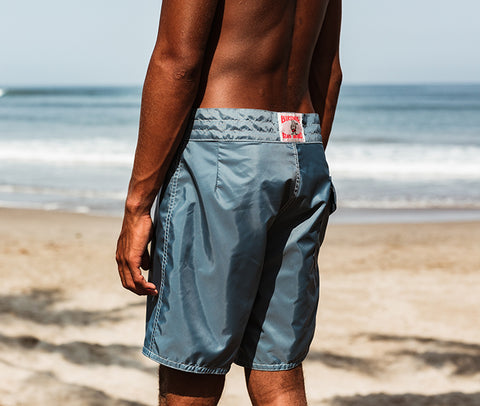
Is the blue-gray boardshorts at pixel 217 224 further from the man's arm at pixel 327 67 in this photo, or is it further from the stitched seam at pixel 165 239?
the man's arm at pixel 327 67

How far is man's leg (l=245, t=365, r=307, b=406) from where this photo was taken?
185cm

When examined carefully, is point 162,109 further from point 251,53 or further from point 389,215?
point 389,215

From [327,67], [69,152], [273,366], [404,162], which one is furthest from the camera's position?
[69,152]

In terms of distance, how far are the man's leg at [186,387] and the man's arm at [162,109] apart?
0.24 meters

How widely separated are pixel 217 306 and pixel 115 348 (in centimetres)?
240

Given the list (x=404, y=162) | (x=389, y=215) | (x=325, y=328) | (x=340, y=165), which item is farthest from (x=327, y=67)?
(x=404, y=162)

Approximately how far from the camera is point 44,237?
704 cm

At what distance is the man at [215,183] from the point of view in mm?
1631

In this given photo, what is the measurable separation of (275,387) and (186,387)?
0.27 metres

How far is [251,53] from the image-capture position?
1658mm

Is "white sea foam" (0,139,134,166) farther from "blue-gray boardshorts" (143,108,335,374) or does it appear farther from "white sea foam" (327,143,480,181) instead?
"blue-gray boardshorts" (143,108,335,374)

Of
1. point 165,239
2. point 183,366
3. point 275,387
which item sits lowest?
point 275,387

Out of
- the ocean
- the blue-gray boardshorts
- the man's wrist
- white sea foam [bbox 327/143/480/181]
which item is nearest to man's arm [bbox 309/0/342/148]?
the blue-gray boardshorts

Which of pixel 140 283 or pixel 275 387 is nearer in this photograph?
pixel 140 283
